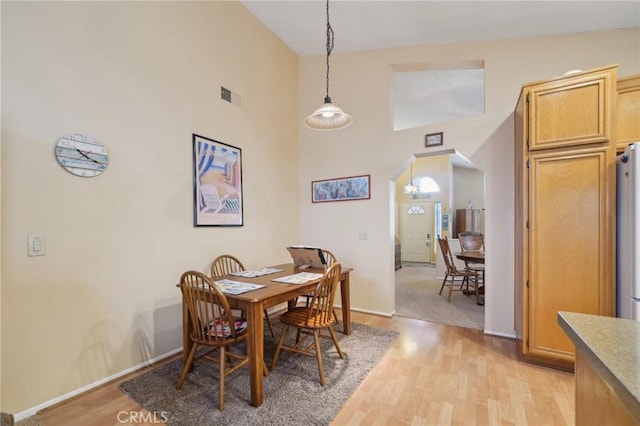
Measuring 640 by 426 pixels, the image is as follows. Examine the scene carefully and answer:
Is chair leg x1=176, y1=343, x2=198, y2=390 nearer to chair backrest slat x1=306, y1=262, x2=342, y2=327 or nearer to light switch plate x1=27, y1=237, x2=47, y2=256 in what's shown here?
chair backrest slat x1=306, y1=262, x2=342, y2=327

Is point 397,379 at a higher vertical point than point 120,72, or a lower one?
lower

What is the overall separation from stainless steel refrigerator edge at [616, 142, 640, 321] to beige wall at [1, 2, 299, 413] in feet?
11.0

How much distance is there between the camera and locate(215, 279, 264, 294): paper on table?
1958 mm

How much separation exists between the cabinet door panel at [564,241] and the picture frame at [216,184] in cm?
287

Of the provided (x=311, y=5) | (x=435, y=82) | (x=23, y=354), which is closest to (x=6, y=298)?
(x=23, y=354)

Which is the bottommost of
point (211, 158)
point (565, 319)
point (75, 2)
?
point (565, 319)

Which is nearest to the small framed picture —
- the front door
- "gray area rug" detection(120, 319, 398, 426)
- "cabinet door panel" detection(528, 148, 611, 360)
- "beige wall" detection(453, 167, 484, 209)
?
"cabinet door panel" detection(528, 148, 611, 360)

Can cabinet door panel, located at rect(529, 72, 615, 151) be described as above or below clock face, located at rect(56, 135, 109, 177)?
above

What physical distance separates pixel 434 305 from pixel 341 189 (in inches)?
86.6

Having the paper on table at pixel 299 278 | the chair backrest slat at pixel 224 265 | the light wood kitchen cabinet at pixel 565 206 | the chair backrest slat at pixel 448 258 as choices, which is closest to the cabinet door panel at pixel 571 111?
the light wood kitchen cabinet at pixel 565 206

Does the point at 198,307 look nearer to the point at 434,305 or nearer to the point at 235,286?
the point at 235,286

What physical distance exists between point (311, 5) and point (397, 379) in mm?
3705

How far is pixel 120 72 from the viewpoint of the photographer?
7.20ft

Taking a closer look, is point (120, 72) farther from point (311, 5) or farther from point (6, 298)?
point (311, 5)
